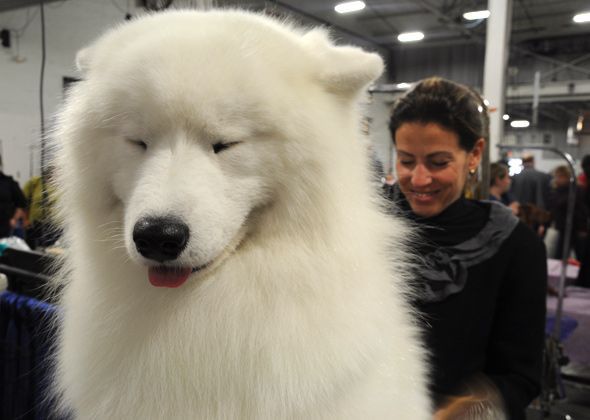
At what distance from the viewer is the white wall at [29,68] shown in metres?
6.17

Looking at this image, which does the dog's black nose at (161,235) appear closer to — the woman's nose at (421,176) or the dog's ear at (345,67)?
the dog's ear at (345,67)

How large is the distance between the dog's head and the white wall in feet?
19.2

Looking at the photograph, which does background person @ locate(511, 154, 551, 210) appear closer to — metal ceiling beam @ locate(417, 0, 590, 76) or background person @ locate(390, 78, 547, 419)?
metal ceiling beam @ locate(417, 0, 590, 76)

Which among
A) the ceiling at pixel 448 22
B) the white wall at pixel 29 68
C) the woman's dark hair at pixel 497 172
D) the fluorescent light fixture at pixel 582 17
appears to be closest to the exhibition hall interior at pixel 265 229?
the woman's dark hair at pixel 497 172

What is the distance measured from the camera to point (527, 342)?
1.36 m

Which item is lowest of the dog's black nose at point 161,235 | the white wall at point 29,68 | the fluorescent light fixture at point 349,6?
the dog's black nose at point 161,235

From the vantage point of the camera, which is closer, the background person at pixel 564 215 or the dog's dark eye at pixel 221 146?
the dog's dark eye at pixel 221 146

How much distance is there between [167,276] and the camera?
888 mm

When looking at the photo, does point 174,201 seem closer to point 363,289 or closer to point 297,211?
point 297,211

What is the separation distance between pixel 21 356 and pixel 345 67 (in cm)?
165

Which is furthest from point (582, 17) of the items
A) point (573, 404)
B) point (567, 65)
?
point (573, 404)

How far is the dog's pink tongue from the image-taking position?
886mm

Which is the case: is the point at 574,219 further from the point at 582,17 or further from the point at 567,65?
the point at 567,65

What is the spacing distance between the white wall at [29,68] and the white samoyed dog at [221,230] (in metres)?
5.90
